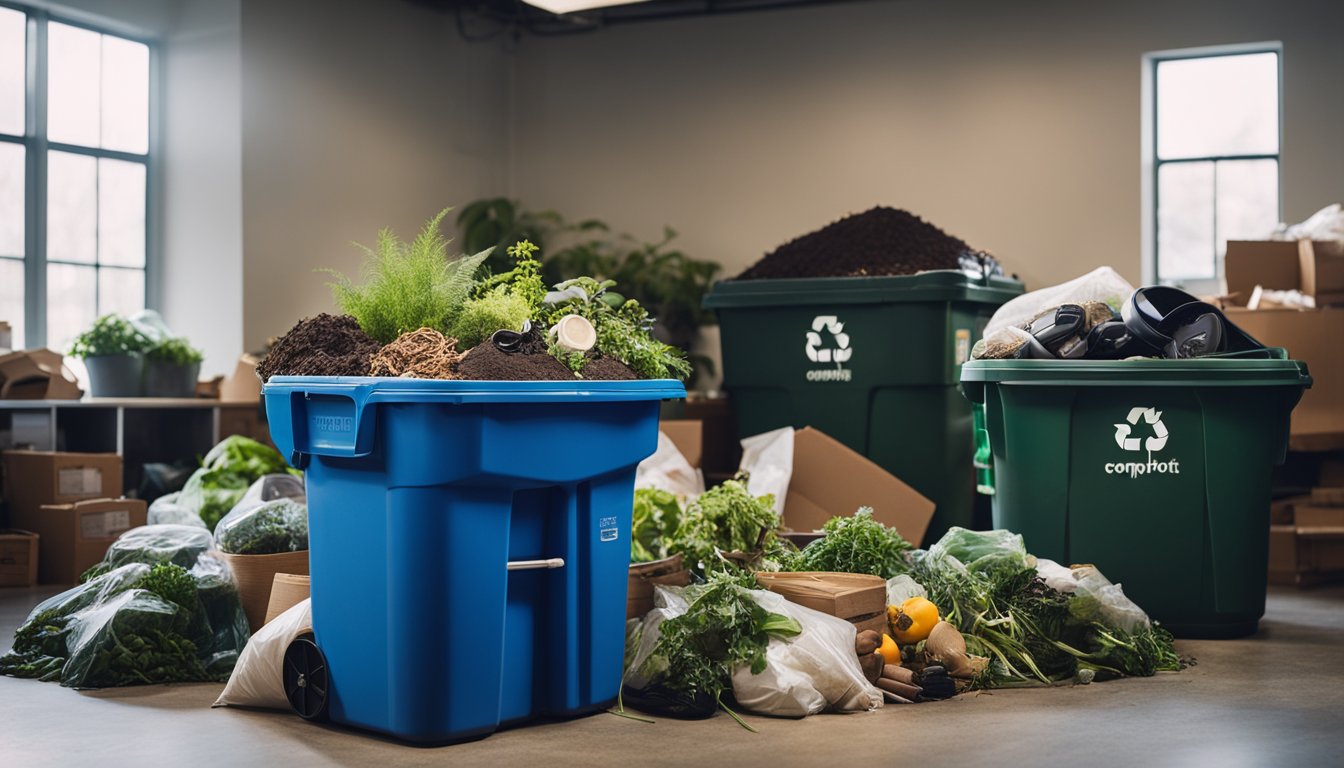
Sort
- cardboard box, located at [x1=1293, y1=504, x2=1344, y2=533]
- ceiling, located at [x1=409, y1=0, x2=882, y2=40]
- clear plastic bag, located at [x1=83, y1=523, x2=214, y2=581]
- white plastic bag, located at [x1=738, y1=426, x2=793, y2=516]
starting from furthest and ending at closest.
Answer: ceiling, located at [x1=409, y1=0, x2=882, y2=40] → cardboard box, located at [x1=1293, y1=504, x2=1344, y2=533] → white plastic bag, located at [x1=738, y1=426, x2=793, y2=516] → clear plastic bag, located at [x1=83, y1=523, x2=214, y2=581]

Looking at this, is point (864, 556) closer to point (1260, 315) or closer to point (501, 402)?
point (501, 402)

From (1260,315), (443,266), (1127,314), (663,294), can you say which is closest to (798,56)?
(663,294)

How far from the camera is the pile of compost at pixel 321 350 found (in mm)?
2966

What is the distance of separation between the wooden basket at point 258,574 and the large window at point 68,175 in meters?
3.32

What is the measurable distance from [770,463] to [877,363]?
24.1 inches

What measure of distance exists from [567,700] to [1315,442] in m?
4.09

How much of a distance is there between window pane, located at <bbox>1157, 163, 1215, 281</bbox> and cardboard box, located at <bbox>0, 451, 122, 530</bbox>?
5.44 m

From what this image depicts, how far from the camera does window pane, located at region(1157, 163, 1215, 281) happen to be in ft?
23.7

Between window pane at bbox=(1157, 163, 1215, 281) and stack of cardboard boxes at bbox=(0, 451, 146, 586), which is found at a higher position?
window pane at bbox=(1157, 163, 1215, 281)

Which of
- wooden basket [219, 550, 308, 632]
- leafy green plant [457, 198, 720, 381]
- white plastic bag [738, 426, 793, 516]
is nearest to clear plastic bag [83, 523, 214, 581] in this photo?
wooden basket [219, 550, 308, 632]

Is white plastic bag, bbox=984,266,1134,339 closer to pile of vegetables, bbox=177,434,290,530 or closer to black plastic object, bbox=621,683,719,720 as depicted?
black plastic object, bbox=621,683,719,720

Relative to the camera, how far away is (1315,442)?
18.9 ft

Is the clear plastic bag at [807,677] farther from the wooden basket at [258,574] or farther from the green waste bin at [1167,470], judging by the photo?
the wooden basket at [258,574]

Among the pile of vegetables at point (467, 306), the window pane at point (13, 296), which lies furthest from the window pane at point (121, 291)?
the pile of vegetables at point (467, 306)
